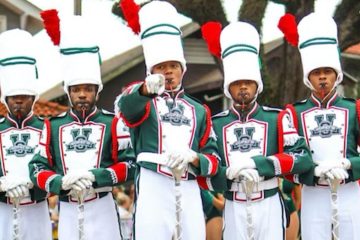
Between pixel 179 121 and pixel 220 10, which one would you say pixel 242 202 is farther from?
pixel 220 10

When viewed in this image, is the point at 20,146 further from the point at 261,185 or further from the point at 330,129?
the point at 330,129

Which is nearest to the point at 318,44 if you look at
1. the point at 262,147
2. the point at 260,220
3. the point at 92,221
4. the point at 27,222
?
the point at 262,147

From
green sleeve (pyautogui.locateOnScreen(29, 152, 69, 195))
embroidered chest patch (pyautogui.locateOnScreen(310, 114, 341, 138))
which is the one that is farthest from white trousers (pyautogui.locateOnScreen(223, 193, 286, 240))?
green sleeve (pyautogui.locateOnScreen(29, 152, 69, 195))

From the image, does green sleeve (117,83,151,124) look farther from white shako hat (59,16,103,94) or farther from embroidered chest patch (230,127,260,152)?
embroidered chest patch (230,127,260,152)

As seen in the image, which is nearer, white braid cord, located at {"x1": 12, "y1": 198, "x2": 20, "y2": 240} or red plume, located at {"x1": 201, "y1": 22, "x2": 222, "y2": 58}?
white braid cord, located at {"x1": 12, "y1": 198, "x2": 20, "y2": 240}

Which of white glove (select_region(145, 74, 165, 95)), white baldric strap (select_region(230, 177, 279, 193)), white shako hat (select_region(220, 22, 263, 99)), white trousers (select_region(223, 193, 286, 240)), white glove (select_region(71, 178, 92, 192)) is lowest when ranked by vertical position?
white trousers (select_region(223, 193, 286, 240))

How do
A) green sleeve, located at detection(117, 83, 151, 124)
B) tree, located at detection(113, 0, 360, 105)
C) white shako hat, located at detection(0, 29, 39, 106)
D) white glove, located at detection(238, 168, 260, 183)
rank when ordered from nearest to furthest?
green sleeve, located at detection(117, 83, 151, 124) < white glove, located at detection(238, 168, 260, 183) < white shako hat, located at detection(0, 29, 39, 106) < tree, located at detection(113, 0, 360, 105)

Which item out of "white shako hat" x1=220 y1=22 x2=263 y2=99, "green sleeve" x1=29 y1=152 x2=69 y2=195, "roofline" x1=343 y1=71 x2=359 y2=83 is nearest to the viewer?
"green sleeve" x1=29 y1=152 x2=69 y2=195

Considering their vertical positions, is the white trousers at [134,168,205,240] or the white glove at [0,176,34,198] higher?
the white glove at [0,176,34,198]

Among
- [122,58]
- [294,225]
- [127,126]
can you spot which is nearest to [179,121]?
[127,126]

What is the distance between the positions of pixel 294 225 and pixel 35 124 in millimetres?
2442

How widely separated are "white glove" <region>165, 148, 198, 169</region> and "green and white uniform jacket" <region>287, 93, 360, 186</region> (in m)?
0.99

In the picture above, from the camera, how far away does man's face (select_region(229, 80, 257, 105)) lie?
6.12m

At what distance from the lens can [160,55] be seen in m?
5.87
